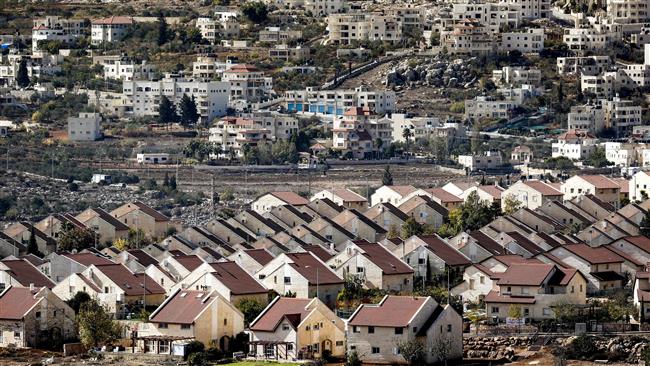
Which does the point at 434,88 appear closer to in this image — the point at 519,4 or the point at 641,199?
the point at 519,4

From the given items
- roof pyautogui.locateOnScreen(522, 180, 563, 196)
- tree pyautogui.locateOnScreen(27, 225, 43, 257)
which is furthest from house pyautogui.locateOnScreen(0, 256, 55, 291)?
roof pyautogui.locateOnScreen(522, 180, 563, 196)

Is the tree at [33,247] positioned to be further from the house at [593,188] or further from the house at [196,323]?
the house at [593,188]

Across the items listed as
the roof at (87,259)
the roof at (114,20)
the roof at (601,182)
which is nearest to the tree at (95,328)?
the roof at (87,259)

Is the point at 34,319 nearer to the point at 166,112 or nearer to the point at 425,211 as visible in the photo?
the point at 425,211

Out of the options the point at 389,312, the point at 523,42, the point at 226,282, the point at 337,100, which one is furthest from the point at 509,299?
the point at 523,42

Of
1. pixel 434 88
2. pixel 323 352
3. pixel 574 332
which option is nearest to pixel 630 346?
pixel 574 332
